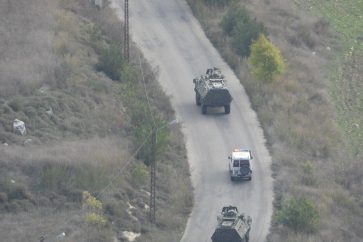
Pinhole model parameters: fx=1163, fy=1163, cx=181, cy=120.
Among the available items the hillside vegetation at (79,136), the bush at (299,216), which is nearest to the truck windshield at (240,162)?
the hillside vegetation at (79,136)

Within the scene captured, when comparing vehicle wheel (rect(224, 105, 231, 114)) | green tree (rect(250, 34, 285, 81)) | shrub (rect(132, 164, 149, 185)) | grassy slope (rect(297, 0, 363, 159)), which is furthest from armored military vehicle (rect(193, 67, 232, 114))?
shrub (rect(132, 164, 149, 185))

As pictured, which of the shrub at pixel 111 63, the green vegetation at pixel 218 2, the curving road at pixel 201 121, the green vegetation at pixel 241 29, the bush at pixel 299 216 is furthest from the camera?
the green vegetation at pixel 218 2

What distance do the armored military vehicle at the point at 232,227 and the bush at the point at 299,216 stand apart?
1.82 m

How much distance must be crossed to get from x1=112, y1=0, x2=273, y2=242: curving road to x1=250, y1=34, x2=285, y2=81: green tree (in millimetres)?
1723

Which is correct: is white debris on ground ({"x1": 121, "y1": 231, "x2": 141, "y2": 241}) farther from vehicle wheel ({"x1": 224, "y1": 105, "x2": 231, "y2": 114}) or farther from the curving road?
vehicle wheel ({"x1": 224, "y1": 105, "x2": 231, "y2": 114})

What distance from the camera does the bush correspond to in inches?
2141

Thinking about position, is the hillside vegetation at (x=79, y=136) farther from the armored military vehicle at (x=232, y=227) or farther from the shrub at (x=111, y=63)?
the armored military vehicle at (x=232, y=227)

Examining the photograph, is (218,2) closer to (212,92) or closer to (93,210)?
(212,92)

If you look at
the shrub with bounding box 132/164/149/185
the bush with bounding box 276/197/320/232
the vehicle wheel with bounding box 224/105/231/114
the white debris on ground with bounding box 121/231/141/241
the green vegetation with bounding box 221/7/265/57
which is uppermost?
the green vegetation with bounding box 221/7/265/57

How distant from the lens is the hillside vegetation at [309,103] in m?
57.2

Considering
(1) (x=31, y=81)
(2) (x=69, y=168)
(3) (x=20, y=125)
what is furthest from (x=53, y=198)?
(1) (x=31, y=81)

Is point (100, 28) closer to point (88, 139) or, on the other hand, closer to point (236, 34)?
point (236, 34)

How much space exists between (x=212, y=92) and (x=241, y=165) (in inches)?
304

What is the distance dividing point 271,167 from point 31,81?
13781 millimetres
